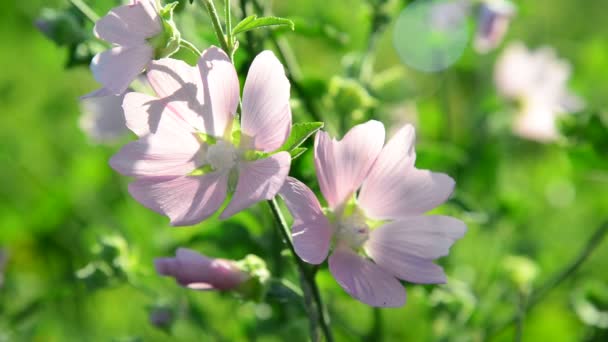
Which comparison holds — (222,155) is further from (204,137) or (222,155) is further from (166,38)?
(166,38)

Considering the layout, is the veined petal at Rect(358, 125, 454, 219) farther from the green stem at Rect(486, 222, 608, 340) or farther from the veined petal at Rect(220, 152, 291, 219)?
the green stem at Rect(486, 222, 608, 340)

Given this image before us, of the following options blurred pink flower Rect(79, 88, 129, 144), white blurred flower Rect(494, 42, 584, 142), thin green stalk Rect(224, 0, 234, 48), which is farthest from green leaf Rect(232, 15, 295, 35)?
white blurred flower Rect(494, 42, 584, 142)

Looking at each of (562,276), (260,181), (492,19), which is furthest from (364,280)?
(492,19)

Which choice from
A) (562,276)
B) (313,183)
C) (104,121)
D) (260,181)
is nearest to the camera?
(260,181)

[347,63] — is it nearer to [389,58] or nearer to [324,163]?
[324,163]

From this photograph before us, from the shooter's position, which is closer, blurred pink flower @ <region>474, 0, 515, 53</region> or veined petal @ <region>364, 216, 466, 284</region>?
veined petal @ <region>364, 216, 466, 284</region>

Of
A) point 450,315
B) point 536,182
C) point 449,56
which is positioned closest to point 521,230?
point 536,182

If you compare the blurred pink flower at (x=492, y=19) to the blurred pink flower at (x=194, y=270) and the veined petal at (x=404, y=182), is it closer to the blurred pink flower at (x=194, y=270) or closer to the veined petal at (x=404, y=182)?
the veined petal at (x=404, y=182)

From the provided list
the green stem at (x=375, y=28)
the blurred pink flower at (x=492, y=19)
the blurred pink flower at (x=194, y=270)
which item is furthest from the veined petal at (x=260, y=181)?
the blurred pink flower at (x=492, y=19)
